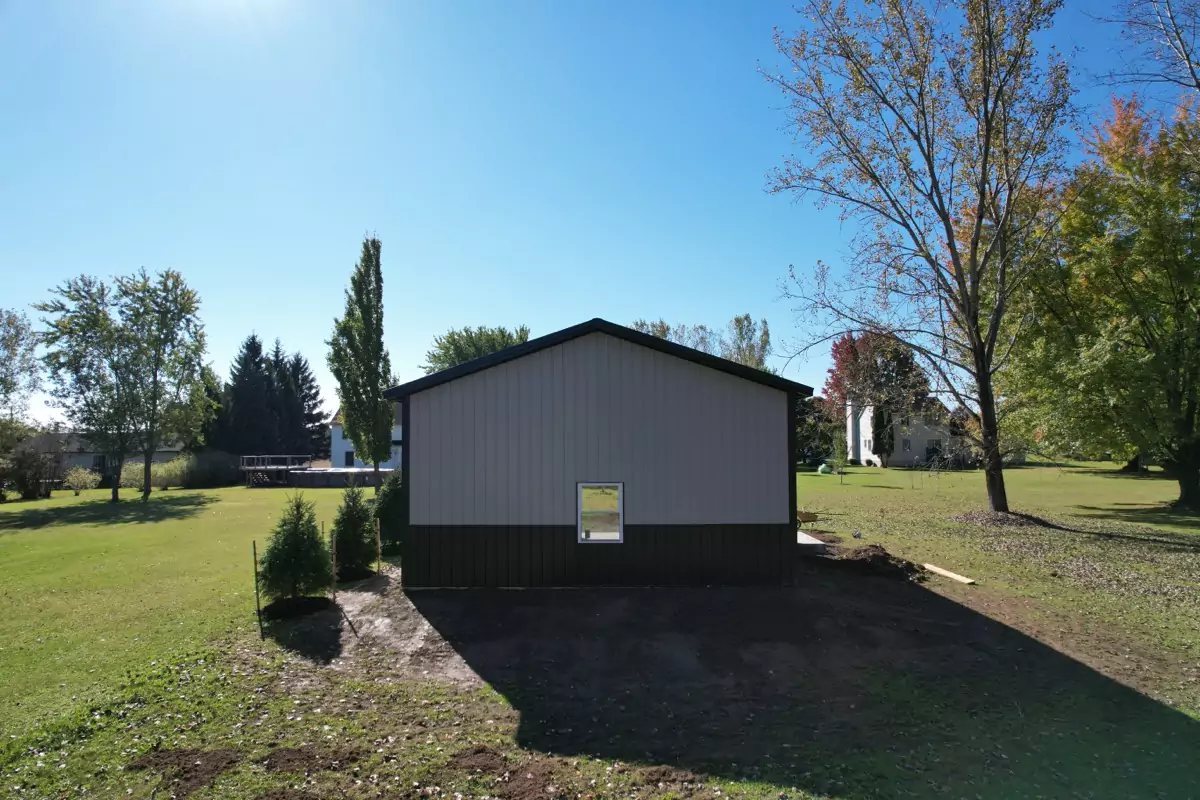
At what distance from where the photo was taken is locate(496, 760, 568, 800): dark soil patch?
16.5 feet

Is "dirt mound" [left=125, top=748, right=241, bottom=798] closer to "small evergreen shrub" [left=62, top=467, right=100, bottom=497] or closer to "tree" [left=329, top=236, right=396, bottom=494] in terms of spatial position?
"tree" [left=329, top=236, right=396, bottom=494]

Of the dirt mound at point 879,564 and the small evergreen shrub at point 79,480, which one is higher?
the small evergreen shrub at point 79,480

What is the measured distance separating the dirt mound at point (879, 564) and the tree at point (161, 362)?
3613 cm

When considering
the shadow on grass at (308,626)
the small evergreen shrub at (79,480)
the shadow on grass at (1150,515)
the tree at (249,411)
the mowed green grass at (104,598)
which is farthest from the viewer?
the tree at (249,411)

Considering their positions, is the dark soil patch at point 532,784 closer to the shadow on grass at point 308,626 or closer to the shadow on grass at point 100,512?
the shadow on grass at point 308,626

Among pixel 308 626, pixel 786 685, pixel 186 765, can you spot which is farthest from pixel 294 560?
pixel 786 685

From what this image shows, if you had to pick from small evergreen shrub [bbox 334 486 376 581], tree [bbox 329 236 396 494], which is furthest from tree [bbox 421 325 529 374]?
small evergreen shrub [bbox 334 486 376 581]

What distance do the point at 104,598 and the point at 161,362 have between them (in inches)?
1229

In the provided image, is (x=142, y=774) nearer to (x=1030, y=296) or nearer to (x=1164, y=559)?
(x=1164, y=559)

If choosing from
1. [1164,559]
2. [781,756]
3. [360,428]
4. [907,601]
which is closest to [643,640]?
[781,756]

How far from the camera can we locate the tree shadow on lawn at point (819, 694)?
5.48m

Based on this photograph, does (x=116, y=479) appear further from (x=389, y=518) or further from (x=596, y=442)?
(x=596, y=442)

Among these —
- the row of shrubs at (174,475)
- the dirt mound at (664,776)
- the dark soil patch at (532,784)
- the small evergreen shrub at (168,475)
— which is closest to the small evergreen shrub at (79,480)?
the row of shrubs at (174,475)

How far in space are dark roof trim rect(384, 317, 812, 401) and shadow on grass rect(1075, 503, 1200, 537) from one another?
13172 mm
